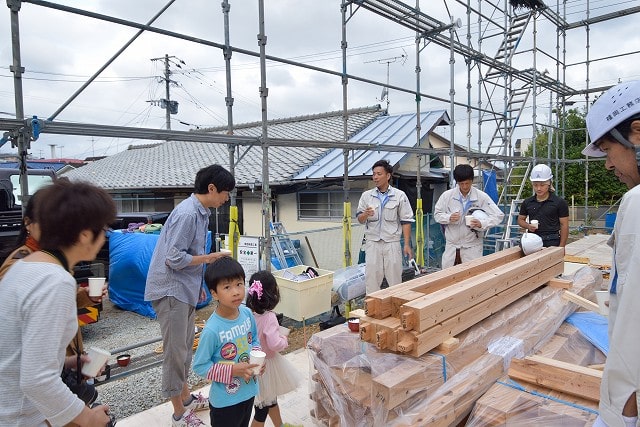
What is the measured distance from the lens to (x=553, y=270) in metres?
3.87

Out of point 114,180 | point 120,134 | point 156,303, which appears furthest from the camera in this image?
point 114,180

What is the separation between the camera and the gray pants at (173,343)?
267cm

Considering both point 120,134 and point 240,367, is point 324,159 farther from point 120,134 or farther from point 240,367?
point 240,367

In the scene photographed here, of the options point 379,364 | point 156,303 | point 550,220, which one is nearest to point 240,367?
point 379,364

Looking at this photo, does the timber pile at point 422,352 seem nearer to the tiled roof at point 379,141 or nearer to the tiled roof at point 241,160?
the tiled roof at point 379,141

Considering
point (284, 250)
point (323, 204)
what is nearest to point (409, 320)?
point (284, 250)

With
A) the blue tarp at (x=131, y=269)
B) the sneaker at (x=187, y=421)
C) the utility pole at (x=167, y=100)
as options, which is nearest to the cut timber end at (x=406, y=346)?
the sneaker at (x=187, y=421)

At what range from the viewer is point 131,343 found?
5.00m

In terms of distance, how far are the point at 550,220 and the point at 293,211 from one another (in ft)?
20.4

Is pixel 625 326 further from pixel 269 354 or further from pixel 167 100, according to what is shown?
pixel 167 100

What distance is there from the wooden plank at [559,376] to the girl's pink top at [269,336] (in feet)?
4.47

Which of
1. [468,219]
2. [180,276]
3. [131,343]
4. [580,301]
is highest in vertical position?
[468,219]

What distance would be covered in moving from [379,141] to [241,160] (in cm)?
333

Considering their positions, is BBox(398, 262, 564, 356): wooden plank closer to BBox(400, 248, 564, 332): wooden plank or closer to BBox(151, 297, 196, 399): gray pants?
BBox(400, 248, 564, 332): wooden plank
